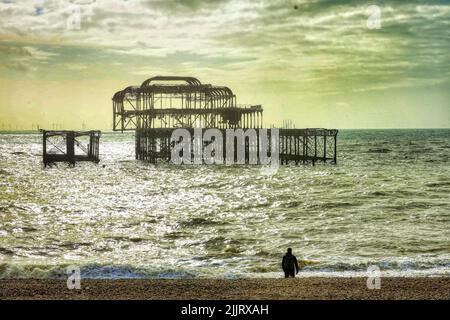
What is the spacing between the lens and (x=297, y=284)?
45.2 ft

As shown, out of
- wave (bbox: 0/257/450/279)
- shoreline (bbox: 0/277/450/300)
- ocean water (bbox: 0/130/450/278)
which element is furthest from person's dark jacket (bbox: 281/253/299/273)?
ocean water (bbox: 0/130/450/278)

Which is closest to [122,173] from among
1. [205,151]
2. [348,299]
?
[205,151]

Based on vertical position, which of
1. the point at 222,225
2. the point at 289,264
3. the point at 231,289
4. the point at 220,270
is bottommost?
the point at 222,225

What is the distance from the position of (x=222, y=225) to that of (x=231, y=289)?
39.8 feet

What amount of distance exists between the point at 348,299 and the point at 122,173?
43.6 metres

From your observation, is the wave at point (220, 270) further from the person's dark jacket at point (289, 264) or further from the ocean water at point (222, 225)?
the person's dark jacket at point (289, 264)

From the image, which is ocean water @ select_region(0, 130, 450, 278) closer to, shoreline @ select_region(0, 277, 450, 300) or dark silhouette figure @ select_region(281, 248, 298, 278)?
dark silhouette figure @ select_region(281, 248, 298, 278)

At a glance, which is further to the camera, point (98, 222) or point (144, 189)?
point (144, 189)

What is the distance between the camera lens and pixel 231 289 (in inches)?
527

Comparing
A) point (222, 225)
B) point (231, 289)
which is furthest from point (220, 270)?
point (222, 225)

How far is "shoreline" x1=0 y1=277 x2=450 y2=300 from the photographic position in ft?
41.0

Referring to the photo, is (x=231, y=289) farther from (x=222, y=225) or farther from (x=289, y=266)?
(x=222, y=225)

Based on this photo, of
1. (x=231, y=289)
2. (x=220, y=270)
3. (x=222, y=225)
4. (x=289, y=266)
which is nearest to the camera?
(x=231, y=289)
